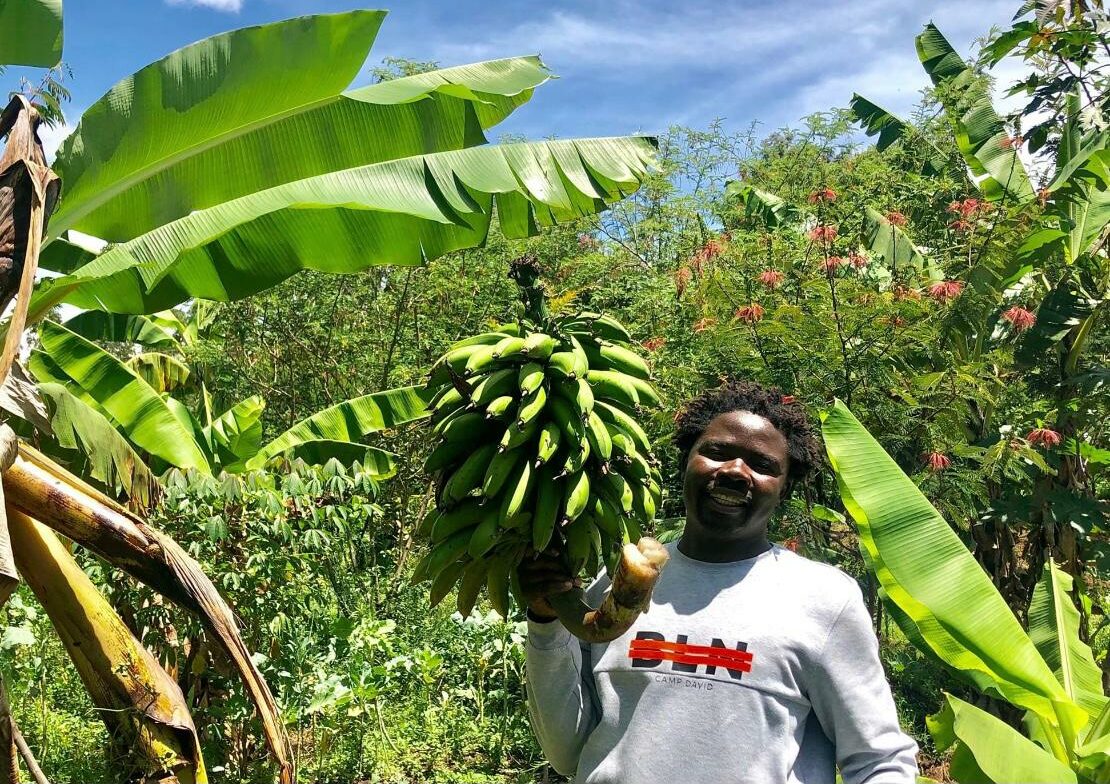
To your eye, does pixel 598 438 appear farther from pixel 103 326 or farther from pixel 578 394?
pixel 103 326

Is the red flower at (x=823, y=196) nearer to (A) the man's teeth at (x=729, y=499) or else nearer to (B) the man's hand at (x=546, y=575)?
(A) the man's teeth at (x=729, y=499)

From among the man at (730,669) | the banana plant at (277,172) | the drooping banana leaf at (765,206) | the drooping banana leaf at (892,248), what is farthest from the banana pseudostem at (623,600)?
the drooping banana leaf at (765,206)

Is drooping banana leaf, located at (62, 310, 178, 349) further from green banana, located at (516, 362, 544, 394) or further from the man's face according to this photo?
green banana, located at (516, 362, 544, 394)

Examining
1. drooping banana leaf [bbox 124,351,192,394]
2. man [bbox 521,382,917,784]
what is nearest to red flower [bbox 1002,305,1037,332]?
man [bbox 521,382,917,784]

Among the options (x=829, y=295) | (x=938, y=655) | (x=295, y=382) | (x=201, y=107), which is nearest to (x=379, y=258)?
(x=201, y=107)

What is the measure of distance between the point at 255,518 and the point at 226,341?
476cm

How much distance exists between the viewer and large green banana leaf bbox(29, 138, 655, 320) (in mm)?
4129

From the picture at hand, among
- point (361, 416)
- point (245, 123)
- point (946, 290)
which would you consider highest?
point (245, 123)

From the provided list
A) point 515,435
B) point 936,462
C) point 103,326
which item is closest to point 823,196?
point 936,462

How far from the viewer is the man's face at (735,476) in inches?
90.4

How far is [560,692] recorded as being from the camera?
2.21 metres

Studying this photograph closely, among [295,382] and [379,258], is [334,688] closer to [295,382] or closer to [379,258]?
[379,258]

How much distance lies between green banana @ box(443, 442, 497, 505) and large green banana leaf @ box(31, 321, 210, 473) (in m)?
4.53

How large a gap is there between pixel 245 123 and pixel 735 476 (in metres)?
2.91
